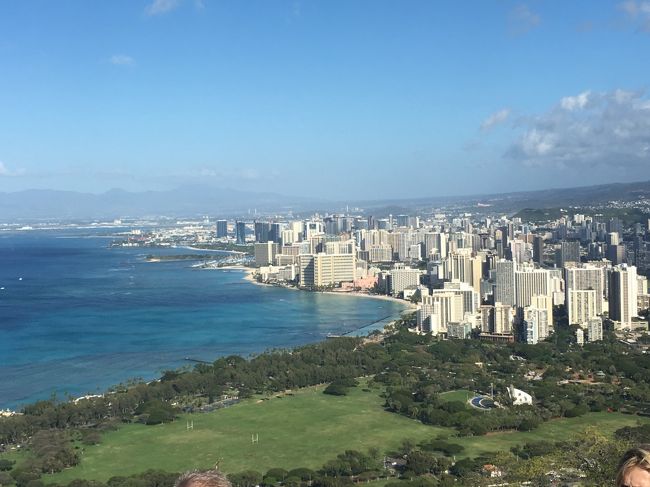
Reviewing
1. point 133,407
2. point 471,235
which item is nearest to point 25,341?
point 133,407

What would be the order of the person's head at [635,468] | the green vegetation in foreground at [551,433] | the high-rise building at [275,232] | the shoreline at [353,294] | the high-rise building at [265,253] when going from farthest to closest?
the high-rise building at [275,232], the high-rise building at [265,253], the shoreline at [353,294], the green vegetation in foreground at [551,433], the person's head at [635,468]

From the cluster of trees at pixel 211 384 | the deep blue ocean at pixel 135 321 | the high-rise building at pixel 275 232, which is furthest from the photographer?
the high-rise building at pixel 275 232

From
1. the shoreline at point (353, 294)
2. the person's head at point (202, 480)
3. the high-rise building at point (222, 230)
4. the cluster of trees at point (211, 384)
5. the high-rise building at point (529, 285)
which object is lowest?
the shoreline at point (353, 294)

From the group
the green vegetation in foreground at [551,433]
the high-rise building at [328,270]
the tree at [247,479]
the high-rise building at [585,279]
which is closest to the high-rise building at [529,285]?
the high-rise building at [585,279]

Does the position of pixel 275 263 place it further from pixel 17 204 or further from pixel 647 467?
pixel 17 204

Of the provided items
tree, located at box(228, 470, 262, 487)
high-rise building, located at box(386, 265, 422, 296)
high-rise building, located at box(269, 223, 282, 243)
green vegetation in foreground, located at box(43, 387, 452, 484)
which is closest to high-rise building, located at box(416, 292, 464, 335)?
high-rise building, located at box(386, 265, 422, 296)

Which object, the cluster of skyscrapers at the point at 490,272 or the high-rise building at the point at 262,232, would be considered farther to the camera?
the high-rise building at the point at 262,232

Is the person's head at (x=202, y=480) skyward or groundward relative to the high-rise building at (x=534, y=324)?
skyward

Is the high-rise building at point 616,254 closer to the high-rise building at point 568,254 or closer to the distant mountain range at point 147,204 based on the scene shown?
the high-rise building at point 568,254
